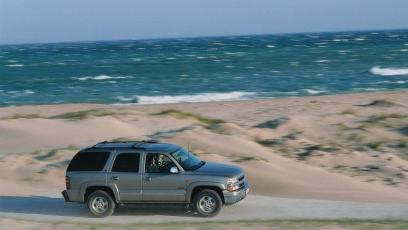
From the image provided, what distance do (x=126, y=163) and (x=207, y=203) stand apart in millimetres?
1702

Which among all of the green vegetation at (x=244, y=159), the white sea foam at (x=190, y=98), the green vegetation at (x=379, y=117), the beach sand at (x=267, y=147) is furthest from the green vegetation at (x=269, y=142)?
the white sea foam at (x=190, y=98)

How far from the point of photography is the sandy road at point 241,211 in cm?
1325

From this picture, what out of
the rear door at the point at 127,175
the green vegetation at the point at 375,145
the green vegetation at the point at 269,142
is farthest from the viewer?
the green vegetation at the point at 269,142

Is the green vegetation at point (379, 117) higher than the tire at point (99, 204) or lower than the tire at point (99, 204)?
higher

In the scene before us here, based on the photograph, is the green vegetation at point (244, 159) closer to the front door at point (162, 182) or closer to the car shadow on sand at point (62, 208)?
the car shadow on sand at point (62, 208)

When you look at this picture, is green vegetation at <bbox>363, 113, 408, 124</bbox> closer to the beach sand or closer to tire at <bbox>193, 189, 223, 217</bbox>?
the beach sand

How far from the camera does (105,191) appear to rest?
13531 millimetres

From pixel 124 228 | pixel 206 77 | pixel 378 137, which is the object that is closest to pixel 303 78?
pixel 206 77

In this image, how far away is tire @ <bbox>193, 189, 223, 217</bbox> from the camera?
515 inches

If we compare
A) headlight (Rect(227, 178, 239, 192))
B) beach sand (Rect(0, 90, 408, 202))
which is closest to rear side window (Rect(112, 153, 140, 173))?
headlight (Rect(227, 178, 239, 192))

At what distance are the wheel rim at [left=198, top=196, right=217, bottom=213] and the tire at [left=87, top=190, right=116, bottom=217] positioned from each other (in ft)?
5.41

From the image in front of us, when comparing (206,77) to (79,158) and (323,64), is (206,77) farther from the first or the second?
(79,158)

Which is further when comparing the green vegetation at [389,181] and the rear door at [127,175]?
the green vegetation at [389,181]

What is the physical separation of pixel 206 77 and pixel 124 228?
46.9 m
